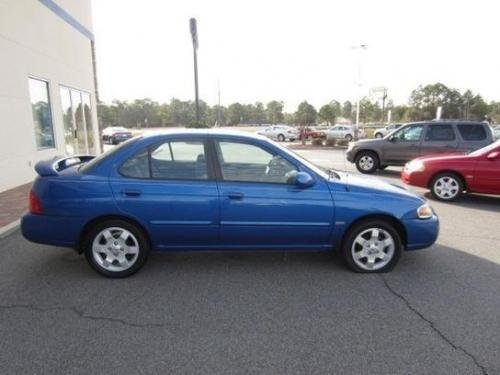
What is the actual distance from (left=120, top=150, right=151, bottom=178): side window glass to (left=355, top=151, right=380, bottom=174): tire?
998 cm

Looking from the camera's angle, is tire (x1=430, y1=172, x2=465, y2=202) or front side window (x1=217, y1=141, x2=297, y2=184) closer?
front side window (x1=217, y1=141, x2=297, y2=184)

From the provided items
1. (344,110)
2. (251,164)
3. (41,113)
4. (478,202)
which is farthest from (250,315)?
(344,110)

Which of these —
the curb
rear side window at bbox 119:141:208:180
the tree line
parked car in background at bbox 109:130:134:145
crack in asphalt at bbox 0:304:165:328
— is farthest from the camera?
the tree line

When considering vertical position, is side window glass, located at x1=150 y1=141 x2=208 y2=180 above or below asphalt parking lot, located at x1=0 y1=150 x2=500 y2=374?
above

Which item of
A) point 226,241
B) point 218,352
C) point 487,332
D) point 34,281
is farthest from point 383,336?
point 34,281

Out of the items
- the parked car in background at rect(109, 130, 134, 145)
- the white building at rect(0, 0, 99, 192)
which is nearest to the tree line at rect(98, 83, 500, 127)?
the parked car in background at rect(109, 130, 134, 145)

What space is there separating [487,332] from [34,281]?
4.22 metres

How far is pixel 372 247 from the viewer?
4395mm

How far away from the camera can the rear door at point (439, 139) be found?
11.7 m

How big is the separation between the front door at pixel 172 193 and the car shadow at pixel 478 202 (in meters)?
5.91

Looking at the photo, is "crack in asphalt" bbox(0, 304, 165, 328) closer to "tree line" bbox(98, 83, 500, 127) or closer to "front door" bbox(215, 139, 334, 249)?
"front door" bbox(215, 139, 334, 249)

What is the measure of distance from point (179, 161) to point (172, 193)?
14.6 inches

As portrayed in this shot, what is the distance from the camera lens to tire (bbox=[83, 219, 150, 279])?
4.21 metres

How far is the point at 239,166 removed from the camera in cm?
435
